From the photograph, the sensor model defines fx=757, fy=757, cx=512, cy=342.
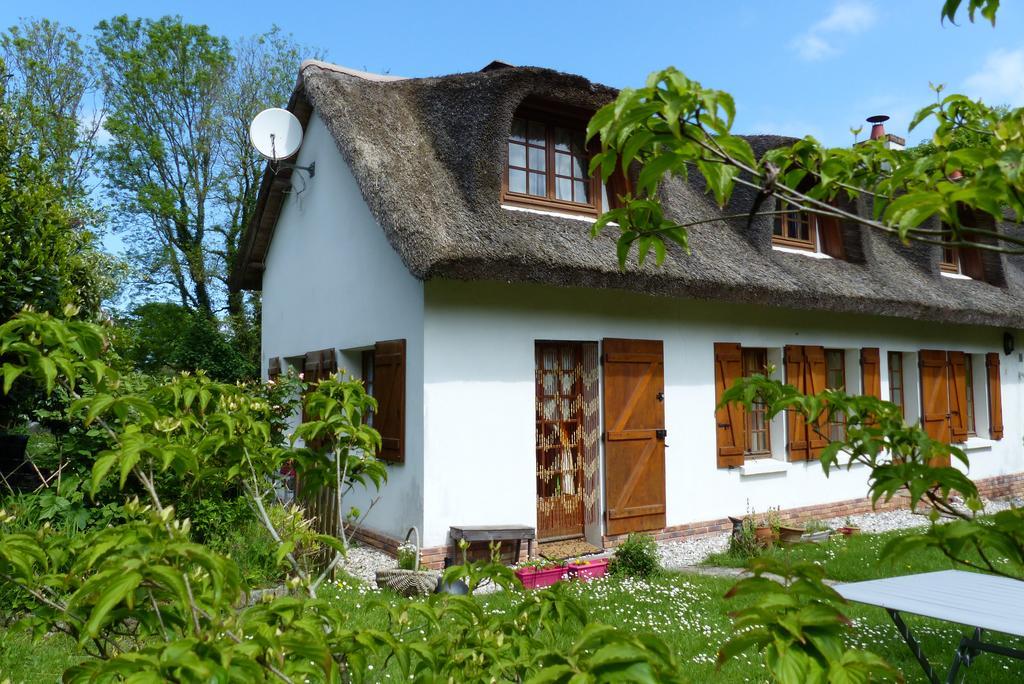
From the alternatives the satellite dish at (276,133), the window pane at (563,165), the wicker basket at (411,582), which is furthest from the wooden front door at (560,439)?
the satellite dish at (276,133)

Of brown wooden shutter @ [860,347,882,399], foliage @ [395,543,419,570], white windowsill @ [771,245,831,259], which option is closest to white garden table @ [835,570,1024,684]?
foliage @ [395,543,419,570]

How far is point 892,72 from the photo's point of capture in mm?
3283

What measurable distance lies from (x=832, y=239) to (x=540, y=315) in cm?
515

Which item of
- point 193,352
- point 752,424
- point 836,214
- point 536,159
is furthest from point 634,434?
point 193,352

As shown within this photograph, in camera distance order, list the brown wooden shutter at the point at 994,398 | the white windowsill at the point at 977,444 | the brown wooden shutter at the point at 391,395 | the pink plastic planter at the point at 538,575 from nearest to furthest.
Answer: the pink plastic planter at the point at 538,575 → the brown wooden shutter at the point at 391,395 → the white windowsill at the point at 977,444 → the brown wooden shutter at the point at 994,398

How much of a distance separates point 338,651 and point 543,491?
598cm

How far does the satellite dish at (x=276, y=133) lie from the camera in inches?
351

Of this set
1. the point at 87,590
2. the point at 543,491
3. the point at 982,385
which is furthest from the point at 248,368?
the point at 87,590

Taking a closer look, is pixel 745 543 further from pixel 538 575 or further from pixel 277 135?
pixel 277 135

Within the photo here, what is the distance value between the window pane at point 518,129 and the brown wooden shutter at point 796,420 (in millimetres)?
4040

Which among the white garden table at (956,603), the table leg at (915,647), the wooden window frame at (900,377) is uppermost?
the wooden window frame at (900,377)

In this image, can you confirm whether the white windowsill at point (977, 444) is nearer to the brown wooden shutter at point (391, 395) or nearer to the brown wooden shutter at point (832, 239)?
the brown wooden shutter at point (832, 239)

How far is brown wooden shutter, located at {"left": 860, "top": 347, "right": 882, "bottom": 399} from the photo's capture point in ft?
32.3

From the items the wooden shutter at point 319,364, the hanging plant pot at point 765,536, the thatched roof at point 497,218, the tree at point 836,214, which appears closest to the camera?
the tree at point 836,214
